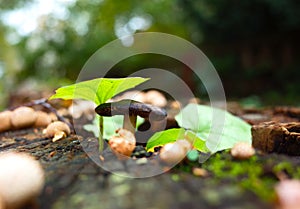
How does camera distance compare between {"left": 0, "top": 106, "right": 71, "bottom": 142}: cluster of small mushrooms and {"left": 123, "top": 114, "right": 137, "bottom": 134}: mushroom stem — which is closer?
{"left": 123, "top": 114, "right": 137, "bottom": 134}: mushroom stem

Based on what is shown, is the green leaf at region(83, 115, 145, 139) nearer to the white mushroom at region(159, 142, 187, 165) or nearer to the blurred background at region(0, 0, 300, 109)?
the white mushroom at region(159, 142, 187, 165)

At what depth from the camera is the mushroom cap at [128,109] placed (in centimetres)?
76

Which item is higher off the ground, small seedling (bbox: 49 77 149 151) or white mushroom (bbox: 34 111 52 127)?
small seedling (bbox: 49 77 149 151)

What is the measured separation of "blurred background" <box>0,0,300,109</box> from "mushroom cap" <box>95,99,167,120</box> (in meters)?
2.36

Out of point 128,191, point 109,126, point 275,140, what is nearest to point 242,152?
point 275,140

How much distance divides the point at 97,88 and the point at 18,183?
1.00 ft

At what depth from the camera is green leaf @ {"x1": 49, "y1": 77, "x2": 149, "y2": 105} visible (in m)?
0.72

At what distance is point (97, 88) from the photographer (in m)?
0.75

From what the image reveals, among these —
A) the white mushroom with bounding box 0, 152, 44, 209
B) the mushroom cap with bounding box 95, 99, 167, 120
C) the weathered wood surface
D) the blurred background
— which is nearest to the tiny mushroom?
the mushroom cap with bounding box 95, 99, 167, 120

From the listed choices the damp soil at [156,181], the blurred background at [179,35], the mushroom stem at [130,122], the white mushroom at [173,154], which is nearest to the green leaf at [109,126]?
the mushroom stem at [130,122]

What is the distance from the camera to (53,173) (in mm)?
620

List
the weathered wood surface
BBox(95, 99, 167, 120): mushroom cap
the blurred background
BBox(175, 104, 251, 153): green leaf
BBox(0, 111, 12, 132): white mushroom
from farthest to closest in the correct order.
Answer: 1. the blurred background
2. BBox(0, 111, 12, 132): white mushroom
3. BBox(175, 104, 251, 153): green leaf
4. BBox(95, 99, 167, 120): mushroom cap
5. the weathered wood surface

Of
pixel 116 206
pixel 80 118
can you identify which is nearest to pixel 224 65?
pixel 80 118

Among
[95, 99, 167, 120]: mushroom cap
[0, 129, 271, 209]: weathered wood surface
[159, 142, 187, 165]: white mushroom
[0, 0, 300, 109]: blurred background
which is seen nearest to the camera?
[0, 129, 271, 209]: weathered wood surface
